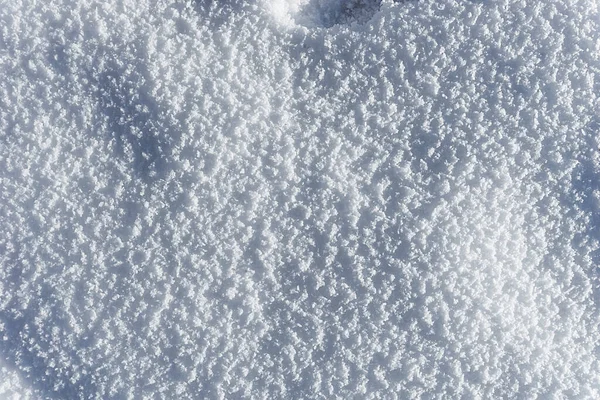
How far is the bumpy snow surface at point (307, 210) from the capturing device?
0.60 metres

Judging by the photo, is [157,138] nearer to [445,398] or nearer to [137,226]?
[137,226]

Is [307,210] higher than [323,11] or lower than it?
lower

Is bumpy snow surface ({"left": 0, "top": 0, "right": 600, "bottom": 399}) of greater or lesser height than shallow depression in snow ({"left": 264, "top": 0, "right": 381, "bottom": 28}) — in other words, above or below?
below

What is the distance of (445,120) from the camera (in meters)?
0.61

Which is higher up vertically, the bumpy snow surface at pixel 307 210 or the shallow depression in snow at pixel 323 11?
the shallow depression in snow at pixel 323 11

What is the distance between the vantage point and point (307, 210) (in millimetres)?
605

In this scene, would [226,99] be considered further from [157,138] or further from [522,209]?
A: [522,209]

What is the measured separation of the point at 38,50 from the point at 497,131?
553mm

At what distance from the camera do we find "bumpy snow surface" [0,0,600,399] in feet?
1.97

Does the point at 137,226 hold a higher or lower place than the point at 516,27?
lower

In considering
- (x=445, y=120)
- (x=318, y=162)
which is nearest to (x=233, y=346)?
(x=318, y=162)

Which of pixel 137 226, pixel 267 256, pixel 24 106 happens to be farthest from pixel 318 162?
pixel 24 106

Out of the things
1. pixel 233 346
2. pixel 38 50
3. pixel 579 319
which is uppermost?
pixel 38 50

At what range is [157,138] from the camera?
610 mm
